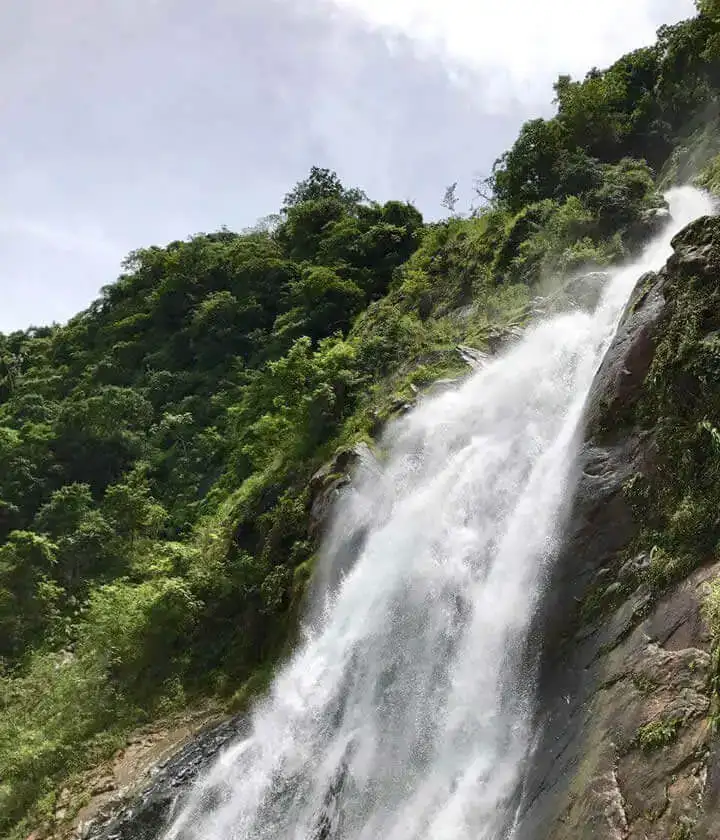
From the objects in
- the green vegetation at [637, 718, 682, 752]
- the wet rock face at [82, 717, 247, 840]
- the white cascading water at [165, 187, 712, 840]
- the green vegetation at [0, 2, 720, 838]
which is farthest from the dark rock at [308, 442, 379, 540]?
the green vegetation at [637, 718, 682, 752]

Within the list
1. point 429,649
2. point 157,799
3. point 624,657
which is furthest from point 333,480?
point 624,657

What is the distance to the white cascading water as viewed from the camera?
8.42 meters

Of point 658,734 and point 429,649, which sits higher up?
point 429,649

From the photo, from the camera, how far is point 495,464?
39.4 ft

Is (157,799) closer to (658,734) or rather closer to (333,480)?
(333,480)

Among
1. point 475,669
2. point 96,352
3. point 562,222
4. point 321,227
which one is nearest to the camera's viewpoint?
point 475,669

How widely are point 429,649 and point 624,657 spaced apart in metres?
3.55

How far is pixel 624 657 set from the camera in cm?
701

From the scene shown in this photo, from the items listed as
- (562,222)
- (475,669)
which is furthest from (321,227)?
(475,669)

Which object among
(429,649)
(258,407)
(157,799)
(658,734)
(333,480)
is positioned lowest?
(658,734)

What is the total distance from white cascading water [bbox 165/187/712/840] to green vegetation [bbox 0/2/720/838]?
6.31 ft

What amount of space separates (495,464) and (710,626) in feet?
19.8

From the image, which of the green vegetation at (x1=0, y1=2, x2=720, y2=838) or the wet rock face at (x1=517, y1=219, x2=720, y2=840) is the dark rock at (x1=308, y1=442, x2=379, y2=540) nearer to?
the green vegetation at (x1=0, y1=2, x2=720, y2=838)

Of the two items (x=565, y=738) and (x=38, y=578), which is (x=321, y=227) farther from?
(x=565, y=738)
